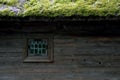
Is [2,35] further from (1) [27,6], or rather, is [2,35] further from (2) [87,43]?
(2) [87,43]

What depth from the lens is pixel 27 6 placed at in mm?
10719

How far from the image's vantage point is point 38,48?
11.1m

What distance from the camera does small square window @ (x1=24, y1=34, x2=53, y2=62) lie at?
11.0 m

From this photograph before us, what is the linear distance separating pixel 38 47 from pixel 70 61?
1061mm

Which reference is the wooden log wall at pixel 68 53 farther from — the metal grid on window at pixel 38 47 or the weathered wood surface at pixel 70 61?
the metal grid on window at pixel 38 47

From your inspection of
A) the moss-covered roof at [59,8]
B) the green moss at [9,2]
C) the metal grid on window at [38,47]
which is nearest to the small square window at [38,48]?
the metal grid on window at [38,47]

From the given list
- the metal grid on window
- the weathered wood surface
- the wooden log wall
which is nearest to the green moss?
the wooden log wall

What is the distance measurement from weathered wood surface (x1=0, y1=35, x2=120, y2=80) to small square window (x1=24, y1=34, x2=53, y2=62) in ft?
0.49

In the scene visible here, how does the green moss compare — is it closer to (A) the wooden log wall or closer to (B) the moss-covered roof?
(B) the moss-covered roof

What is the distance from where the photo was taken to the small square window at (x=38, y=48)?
11.0 m

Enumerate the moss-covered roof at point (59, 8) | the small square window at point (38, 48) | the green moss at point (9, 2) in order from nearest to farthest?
the moss-covered roof at point (59, 8) → the green moss at point (9, 2) → the small square window at point (38, 48)

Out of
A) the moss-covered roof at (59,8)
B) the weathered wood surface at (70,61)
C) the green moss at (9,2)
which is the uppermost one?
the green moss at (9,2)

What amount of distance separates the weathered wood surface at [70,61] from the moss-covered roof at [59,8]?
37.4 inches

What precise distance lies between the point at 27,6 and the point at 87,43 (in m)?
2.10
